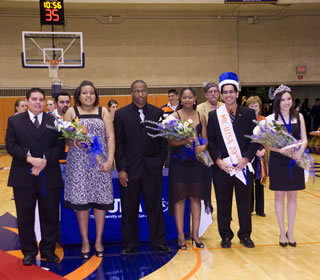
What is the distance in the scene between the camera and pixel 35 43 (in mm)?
10586

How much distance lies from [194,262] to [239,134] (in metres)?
1.33

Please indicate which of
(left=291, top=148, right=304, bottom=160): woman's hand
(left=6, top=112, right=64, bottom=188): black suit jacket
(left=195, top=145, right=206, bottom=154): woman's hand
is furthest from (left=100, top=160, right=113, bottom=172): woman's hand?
(left=291, top=148, right=304, bottom=160): woman's hand

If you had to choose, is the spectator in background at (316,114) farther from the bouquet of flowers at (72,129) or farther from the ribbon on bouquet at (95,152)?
the bouquet of flowers at (72,129)

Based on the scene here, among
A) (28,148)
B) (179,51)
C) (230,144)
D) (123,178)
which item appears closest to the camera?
(28,148)

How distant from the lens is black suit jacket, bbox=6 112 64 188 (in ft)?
11.9

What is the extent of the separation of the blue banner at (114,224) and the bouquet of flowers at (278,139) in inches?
45.9

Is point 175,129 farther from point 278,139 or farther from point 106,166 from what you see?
point 278,139

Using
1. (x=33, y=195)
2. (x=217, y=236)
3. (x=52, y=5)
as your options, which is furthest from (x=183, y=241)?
(x=52, y=5)

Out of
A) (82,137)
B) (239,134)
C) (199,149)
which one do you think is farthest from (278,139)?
(82,137)

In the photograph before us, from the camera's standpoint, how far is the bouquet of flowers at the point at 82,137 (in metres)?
3.51

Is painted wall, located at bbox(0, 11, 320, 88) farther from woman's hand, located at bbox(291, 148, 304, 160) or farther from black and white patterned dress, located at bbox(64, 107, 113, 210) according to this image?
woman's hand, located at bbox(291, 148, 304, 160)

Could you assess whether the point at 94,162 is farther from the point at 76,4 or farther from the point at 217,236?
the point at 76,4

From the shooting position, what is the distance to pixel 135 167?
390 cm

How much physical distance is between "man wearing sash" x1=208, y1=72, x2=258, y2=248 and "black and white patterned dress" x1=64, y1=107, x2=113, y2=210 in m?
1.12
